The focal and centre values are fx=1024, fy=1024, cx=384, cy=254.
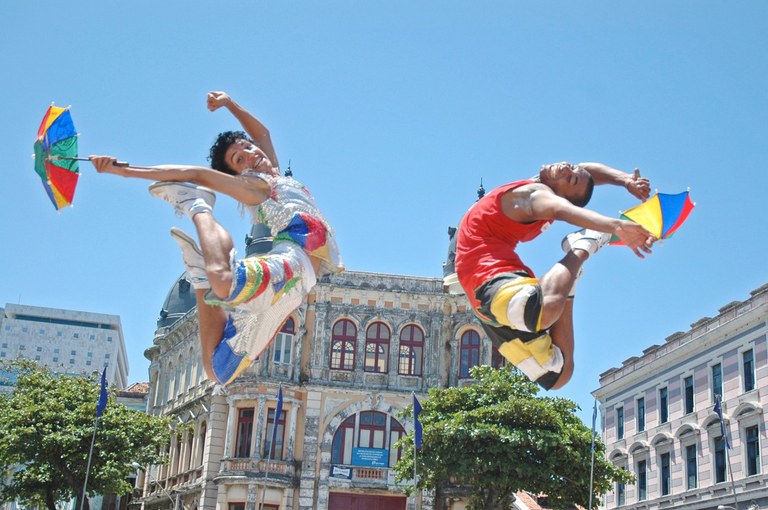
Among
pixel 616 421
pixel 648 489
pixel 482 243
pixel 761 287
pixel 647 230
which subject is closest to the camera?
pixel 647 230

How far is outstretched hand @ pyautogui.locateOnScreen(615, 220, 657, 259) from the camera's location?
264 inches

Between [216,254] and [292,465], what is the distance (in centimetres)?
3363

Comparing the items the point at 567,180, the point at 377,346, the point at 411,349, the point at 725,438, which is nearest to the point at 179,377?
the point at 377,346

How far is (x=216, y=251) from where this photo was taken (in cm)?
700

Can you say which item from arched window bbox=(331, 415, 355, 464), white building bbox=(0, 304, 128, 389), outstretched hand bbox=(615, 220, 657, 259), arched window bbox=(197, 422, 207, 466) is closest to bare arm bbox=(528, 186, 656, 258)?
outstretched hand bbox=(615, 220, 657, 259)

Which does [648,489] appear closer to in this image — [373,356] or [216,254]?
[373,356]

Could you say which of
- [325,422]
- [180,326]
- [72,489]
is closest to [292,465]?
[325,422]

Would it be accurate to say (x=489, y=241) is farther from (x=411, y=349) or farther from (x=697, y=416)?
(x=411, y=349)

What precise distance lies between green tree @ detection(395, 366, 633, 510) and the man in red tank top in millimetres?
23145

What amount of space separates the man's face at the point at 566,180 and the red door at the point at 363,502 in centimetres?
3314

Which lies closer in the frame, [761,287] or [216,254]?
[216,254]

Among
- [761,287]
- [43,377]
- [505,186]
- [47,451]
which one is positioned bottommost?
[505,186]

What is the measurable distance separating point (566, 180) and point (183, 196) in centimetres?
278

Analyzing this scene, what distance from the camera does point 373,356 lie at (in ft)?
136
